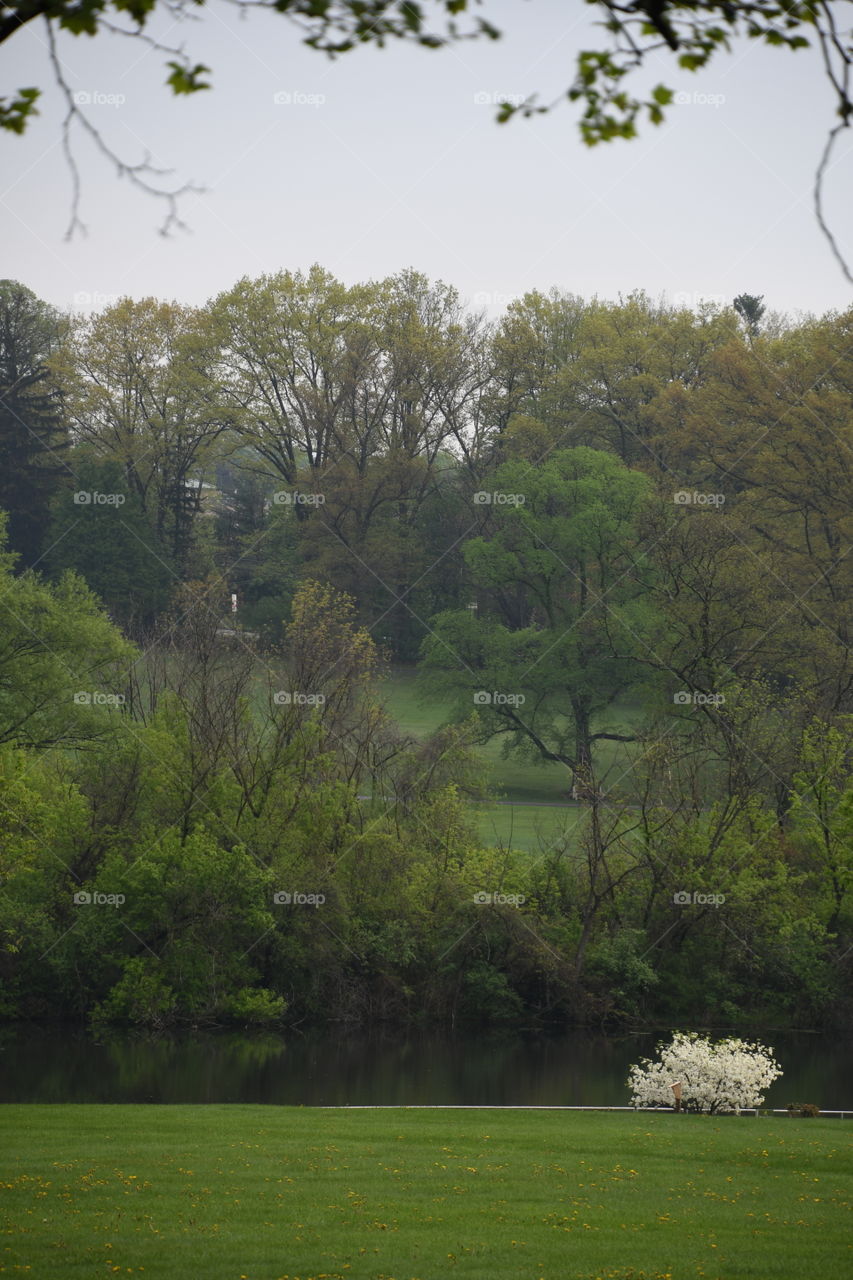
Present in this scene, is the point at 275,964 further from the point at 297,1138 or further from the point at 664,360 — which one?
the point at 664,360

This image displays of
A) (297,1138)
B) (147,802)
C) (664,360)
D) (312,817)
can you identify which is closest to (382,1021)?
(312,817)

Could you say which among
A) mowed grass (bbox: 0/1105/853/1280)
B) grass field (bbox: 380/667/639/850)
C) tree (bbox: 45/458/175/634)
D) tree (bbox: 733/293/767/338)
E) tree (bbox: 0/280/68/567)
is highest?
tree (bbox: 733/293/767/338)

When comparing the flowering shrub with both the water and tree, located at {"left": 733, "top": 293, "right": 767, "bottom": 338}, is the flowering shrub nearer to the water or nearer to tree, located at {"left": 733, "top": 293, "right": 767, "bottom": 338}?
the water

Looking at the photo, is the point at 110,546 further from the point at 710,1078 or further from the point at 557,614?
the point at 710,1078

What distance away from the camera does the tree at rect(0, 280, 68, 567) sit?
2469 inches

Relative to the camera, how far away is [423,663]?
181 ft

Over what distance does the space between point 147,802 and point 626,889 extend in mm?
11370

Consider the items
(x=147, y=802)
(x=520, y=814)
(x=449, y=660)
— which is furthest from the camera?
(x=449, y=660)

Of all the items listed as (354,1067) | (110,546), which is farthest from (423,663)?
(354,1067)

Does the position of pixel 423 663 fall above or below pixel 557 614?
below

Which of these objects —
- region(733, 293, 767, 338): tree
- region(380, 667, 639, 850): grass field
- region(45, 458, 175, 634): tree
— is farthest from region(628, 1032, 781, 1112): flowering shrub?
region(733, 293, 767, 338): tree

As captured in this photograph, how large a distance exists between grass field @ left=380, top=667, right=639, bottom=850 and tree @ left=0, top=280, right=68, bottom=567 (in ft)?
59.3

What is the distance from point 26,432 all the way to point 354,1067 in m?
44.4

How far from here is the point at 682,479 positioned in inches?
2276
